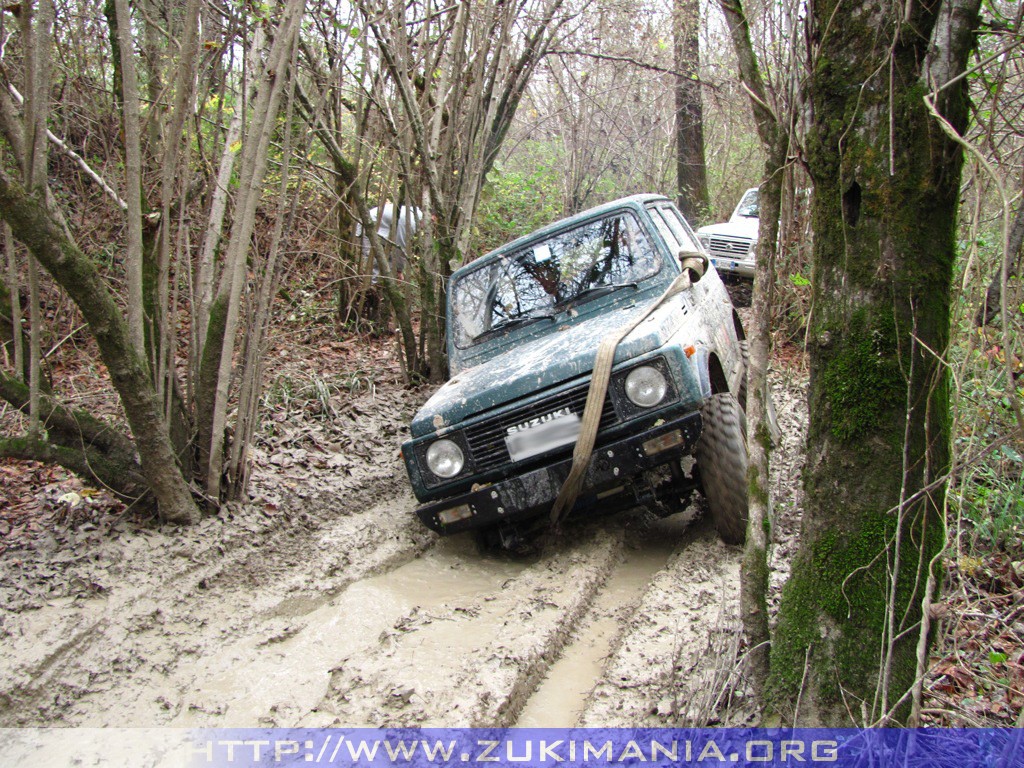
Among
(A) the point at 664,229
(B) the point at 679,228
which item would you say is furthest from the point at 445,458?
(B) the point at 679,228

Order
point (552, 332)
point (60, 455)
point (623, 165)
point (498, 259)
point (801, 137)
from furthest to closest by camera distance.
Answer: point (623, 165)
point (498, 259)
point (552, 332)
point (60, 455)
point (801, 137)

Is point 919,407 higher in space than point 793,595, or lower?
higher

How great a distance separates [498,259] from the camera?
199 inches

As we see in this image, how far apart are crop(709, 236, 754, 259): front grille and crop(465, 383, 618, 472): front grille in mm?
7593

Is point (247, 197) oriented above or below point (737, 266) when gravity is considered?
above

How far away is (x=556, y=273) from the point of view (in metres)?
4.86

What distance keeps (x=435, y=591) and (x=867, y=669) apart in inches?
90.7

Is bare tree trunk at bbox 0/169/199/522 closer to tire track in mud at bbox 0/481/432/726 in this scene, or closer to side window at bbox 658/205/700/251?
tire track in mud at bbox 0/481/432/726

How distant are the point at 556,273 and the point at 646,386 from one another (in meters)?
1.29

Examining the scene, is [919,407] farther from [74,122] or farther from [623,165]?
Answer: [623,165]

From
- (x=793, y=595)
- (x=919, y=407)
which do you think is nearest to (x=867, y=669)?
(x=793, y=595)

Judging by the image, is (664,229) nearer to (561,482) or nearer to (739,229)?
(561,482)

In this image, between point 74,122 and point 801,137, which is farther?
point 74,122

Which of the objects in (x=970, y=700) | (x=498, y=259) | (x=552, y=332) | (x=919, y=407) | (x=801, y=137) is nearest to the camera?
(x=919, y=407)
